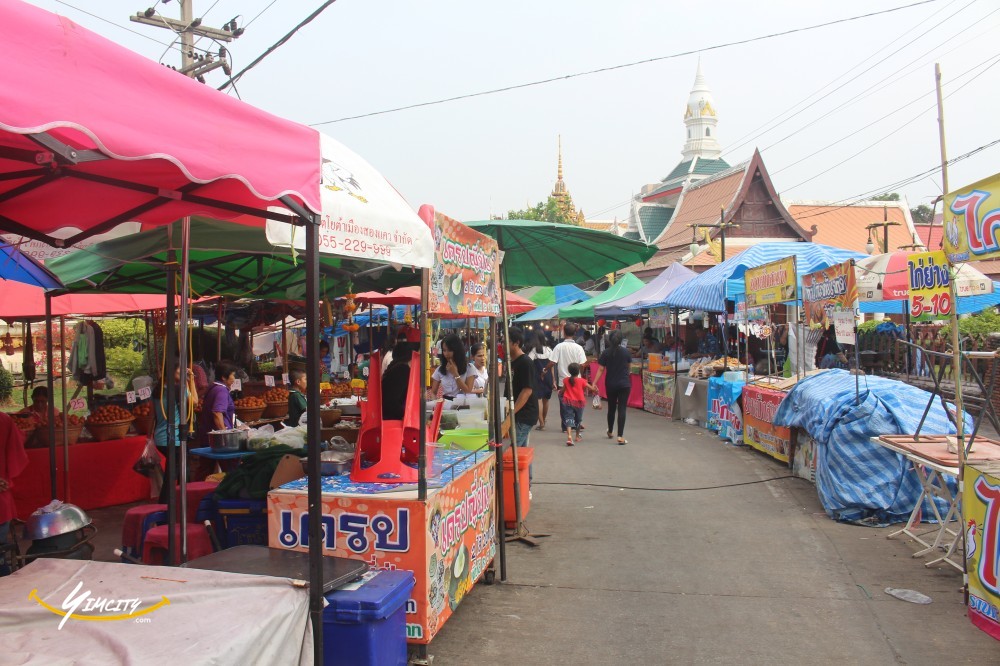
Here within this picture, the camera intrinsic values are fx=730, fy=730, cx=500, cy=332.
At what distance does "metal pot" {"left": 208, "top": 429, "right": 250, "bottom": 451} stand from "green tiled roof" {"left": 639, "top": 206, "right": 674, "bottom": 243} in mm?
31155

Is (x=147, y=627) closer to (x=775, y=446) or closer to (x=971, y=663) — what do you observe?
(x=971, y=663)

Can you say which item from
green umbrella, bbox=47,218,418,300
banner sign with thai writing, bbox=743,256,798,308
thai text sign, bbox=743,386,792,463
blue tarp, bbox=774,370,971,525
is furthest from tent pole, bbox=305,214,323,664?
banner sign with thai writing, bbox=743,256,798,308

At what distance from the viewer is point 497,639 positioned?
4.72 meters

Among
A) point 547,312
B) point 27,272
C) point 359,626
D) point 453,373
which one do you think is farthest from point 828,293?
point 547,312

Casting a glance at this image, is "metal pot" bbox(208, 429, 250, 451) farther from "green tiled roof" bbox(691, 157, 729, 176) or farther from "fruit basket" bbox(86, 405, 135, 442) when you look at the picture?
"green tiled roof" bbox(691, 157, 729, 176)

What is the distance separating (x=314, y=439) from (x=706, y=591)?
12.0 ft

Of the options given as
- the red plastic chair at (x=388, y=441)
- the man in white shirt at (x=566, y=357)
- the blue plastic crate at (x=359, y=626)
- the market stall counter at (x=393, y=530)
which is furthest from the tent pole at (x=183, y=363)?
the man in white shirt at (x=566, y=357)

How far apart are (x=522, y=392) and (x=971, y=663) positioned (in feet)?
14.9

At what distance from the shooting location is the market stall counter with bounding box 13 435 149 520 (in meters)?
7.75

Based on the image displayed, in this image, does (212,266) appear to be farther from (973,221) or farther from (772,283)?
(772,283)

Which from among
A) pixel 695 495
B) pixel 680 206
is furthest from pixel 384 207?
pixel 680 206

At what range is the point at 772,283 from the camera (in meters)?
11.3

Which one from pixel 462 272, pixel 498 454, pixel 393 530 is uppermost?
pixel 462 272

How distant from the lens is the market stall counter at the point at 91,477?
7.75m
